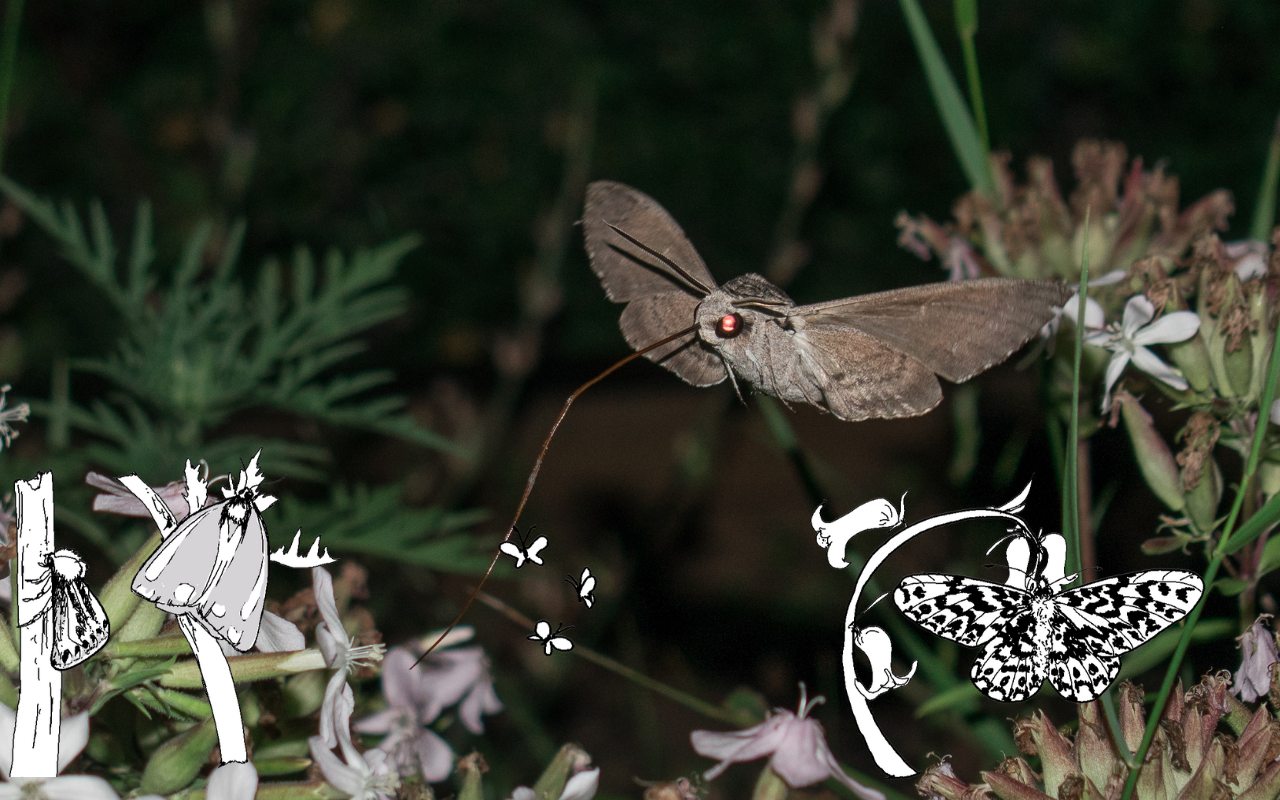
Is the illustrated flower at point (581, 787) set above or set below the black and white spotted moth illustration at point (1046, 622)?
below

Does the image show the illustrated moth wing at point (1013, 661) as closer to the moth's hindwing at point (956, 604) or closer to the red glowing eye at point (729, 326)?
the moth's hindwing at point (956, 604)

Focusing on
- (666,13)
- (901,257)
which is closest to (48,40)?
(666,13)

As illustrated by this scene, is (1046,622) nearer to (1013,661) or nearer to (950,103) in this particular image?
(1013,661)

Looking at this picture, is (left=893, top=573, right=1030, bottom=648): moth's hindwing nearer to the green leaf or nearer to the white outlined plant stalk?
the green leaf

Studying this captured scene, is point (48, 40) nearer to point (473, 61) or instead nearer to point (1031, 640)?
point (473, 61)

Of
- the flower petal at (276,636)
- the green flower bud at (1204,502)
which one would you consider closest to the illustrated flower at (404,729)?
the flower petal at (276,636)

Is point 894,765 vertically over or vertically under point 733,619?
over

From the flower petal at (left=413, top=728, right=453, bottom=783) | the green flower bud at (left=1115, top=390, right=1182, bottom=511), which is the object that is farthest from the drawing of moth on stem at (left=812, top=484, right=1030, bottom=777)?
the flower petal at (left=413, top=728, right=453, bottom=783)
